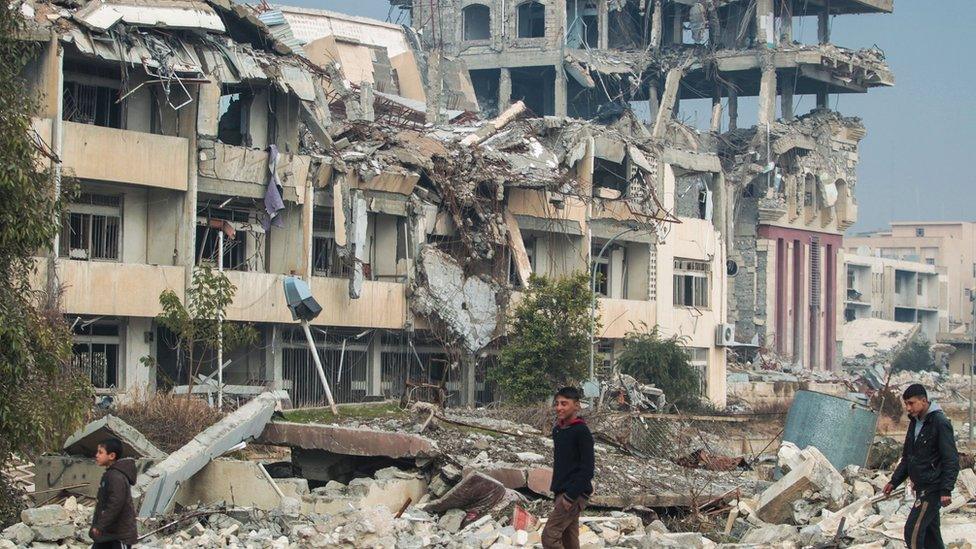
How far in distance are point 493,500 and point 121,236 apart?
16.2m

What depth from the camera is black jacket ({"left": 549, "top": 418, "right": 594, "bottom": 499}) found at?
12977mm

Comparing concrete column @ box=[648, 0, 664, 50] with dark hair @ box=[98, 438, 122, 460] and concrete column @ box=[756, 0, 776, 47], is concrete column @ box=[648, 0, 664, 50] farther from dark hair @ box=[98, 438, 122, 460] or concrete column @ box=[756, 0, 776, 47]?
dark hair @ box=[98, 438, 122, 460]

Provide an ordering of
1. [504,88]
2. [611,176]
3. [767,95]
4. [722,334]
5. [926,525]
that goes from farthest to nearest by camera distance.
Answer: [504,88] < [767,95] < [722,334] < [611,176] < [926,525]

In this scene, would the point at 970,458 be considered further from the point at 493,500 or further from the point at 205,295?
the point at 205,295

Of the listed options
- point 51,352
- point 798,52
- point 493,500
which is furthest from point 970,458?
point 798,52

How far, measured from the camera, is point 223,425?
20094 mm

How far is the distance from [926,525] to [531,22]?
6334cm

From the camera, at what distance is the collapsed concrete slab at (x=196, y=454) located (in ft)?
59.2

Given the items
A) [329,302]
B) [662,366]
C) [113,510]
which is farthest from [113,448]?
[662,366]

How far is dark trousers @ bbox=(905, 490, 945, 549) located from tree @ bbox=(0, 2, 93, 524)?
9.16 meters

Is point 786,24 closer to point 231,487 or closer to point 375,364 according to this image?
point 375,364

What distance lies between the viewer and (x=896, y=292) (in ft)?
343

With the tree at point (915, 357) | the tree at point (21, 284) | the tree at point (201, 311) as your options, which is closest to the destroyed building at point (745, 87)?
the tree at point (915, 357)

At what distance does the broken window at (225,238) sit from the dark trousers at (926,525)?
21.9 meters
